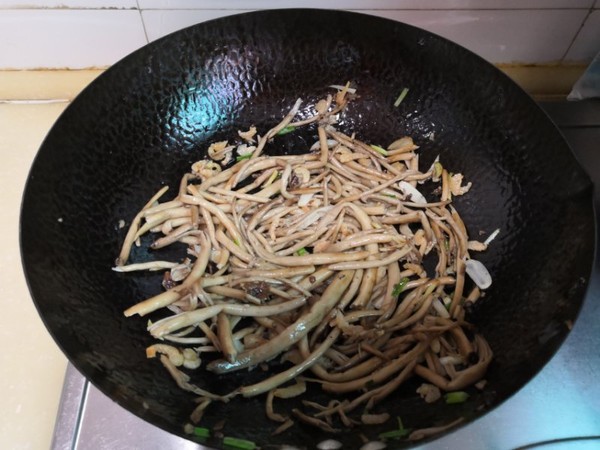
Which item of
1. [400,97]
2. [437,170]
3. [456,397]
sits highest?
[400,97]

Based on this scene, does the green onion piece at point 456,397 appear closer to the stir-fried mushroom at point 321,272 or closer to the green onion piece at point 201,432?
the stir-fried mushroom at point 321,272

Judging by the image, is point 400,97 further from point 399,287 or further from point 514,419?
point 514,419

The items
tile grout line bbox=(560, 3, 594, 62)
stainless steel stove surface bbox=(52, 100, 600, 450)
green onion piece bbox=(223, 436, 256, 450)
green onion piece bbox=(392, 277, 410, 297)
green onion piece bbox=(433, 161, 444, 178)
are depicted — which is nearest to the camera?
green onion piece bbox=(223, 436, 256, 450)

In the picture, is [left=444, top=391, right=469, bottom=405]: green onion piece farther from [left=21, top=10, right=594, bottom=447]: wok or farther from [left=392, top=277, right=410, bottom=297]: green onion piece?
[left=392, top=277, right=410, bottom=297]: green onion piece

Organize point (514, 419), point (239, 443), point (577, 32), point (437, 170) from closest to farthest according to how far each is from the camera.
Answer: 1. point (239, 443)
2. point (514, 419)
3. point (437, 170)
4. point (577, 32)

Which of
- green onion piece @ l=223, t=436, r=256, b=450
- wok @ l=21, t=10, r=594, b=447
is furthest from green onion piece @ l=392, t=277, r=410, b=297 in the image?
green onion piece @ l=223, t=436, r=256, b=450

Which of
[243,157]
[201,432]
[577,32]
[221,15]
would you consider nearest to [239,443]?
[201,432]

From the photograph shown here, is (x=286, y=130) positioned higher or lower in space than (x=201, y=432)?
Result: higher
